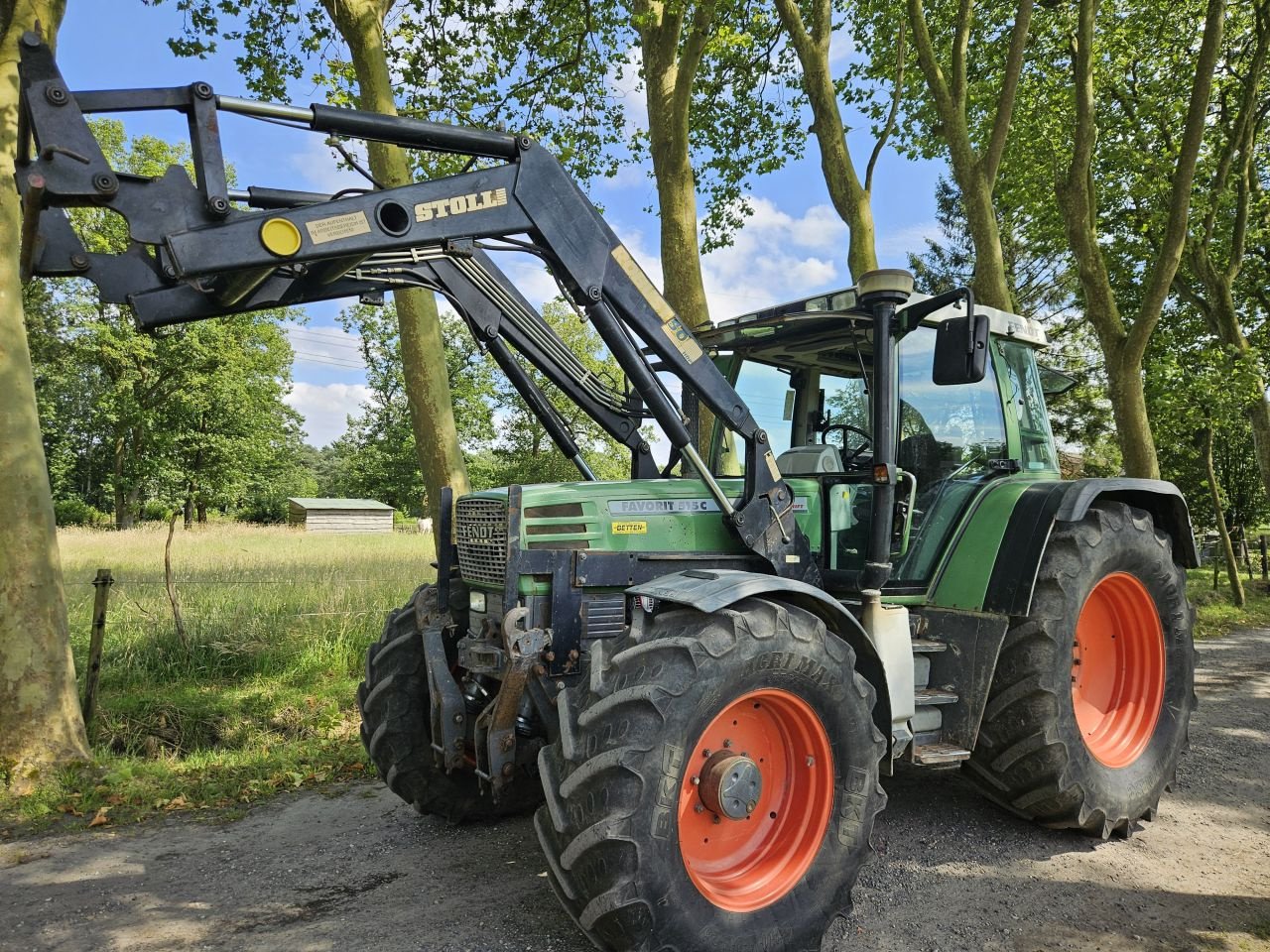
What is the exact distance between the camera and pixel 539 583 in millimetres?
3762

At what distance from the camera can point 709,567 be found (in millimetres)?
4121

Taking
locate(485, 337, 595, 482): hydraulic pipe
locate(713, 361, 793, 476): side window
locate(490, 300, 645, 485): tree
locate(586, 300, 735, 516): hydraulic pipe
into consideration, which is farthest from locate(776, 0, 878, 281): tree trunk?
locate(490, 300, 645, 485): tree

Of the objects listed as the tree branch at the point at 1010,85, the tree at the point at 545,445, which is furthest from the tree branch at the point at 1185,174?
the tree at the point at 545,445

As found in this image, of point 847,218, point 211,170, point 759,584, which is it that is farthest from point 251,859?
point 847,218

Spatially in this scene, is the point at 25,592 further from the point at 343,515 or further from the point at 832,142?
the point at 343,515

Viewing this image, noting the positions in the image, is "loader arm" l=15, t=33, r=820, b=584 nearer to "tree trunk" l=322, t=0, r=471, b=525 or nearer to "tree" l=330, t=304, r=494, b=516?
"tree trunk" l=322, t=0, r=471, b=525

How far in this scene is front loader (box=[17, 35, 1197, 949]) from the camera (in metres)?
3.01

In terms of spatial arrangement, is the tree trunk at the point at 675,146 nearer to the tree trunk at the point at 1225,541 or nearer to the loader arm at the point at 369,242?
the loader arm at the point at 369,242

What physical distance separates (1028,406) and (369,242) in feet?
13.0

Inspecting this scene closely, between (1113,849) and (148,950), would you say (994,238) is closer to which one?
(1113,849)

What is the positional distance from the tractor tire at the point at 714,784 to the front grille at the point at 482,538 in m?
0.89

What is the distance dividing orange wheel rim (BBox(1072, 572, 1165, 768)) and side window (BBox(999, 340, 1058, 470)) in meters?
0.84

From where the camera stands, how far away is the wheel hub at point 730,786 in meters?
3.22

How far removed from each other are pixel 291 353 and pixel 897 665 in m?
A: 41.7
